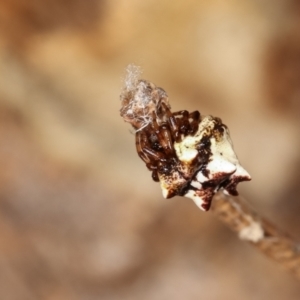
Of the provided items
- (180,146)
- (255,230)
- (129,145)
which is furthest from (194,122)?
(129,145)

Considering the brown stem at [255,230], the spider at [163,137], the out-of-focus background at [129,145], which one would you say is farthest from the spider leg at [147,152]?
the out-of-focus background at [129,145]

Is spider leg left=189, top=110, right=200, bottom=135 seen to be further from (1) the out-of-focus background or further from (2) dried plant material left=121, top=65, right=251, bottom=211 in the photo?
(1) the out-of-focus background

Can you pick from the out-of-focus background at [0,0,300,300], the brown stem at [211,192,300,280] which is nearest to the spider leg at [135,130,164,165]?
the brown stem at [211,192,300,280]

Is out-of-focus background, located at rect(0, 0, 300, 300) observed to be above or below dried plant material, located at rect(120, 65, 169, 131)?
above

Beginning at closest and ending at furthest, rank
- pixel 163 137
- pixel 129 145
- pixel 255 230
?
pixel 163 137, pixel 255 230, pixel 129 145

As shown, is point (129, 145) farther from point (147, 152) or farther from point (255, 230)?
point (147, 152)

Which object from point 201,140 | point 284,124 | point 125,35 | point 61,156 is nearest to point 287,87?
point 284,124

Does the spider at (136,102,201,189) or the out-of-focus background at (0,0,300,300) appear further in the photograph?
the out-of-focus background at (0,0,300,300)

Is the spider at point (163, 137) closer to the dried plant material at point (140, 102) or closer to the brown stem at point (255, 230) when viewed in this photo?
the dried plant material at point (140, 102)
